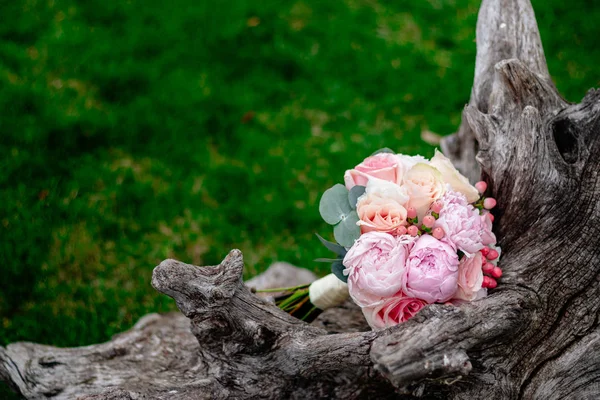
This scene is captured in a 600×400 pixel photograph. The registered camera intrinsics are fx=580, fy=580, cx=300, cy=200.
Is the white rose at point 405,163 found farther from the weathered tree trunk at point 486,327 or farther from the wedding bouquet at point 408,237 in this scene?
the weathered tree trunk at point 486,327

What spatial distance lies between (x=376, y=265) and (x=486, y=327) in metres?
0.36

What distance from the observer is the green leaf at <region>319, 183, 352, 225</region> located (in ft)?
6.57

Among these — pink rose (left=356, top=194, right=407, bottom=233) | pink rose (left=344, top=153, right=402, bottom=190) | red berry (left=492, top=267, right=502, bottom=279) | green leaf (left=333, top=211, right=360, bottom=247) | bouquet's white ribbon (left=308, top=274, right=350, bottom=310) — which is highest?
pink rose (left=344, top=153, right=402, bottom=190)

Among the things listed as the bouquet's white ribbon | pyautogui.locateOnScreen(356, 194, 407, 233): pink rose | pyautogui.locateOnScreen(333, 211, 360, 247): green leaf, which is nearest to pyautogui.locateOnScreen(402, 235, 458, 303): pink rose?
pyautogui.locateOnScreen(356, 194, 407, 233): pink rose

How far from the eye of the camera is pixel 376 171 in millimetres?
1993

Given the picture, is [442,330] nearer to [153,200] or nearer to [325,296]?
[325,296]

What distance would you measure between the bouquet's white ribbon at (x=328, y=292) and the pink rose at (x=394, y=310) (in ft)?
1.13

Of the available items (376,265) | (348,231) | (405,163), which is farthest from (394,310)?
(405,163)

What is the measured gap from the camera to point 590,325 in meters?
1.89

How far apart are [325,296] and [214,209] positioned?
5.17 ft

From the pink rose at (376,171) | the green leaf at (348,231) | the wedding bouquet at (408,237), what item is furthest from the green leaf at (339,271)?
the pink rose at (376,171)

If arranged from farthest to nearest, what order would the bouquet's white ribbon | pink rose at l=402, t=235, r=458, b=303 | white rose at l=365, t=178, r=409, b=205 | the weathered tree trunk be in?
the bouquet's white ribbon → white rose at l=365, t=178, r=409, b=205 → pink rose at l=402, t=235, r=458, b=303 → the weathered tree trunk

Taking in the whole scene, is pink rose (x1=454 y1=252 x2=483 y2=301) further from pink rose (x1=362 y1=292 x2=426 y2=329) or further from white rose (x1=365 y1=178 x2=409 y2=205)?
white rose (x1=365 y1=178 x2=409 y2=205)

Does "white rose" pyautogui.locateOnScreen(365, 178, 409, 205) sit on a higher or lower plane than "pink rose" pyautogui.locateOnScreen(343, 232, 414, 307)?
higher
